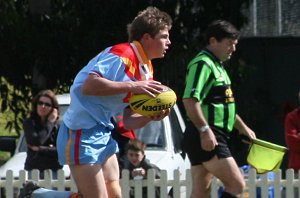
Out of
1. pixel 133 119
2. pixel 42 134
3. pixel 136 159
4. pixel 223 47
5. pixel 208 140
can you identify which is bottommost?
pixel 136 159

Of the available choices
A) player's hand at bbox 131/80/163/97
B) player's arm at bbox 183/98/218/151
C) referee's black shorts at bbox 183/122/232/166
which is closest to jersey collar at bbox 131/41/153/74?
player's hand at bbox 131/80/163/97

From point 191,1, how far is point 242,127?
632 centimetres

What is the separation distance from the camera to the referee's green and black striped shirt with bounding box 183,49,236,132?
842 centimetres

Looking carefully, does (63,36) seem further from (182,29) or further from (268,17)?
(268,17)

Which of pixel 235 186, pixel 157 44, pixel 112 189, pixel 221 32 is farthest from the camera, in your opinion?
pixel 221 32

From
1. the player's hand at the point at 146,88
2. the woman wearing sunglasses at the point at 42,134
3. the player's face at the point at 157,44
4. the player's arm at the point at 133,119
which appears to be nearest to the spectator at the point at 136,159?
the woman wearing sunglasses at the point at 42,134

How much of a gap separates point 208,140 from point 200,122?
0.49 feet

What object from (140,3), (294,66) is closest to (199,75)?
(140,3)

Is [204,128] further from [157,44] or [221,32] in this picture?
[157,44]

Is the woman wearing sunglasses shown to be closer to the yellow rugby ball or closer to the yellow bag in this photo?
the yellow bag

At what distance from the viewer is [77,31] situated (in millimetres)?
14789

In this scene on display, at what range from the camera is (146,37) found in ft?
23.5

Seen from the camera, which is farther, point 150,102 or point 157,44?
point 157,44

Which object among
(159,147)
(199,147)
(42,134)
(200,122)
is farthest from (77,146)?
(159,147)
